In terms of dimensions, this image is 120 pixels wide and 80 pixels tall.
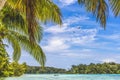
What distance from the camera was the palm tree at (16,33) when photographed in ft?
32.0

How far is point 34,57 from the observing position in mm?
10031

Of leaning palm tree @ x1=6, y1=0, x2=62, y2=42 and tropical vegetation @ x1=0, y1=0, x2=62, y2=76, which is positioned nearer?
leaning palm tree @ x1=6, y1=0, x2=62, y2=42

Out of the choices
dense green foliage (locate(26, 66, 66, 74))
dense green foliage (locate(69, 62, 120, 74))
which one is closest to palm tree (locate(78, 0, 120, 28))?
dense green foliage (locate(26, 66, 66, 74))

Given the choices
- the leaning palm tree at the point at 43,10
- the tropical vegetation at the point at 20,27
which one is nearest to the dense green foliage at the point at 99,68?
the tropical vegetation at the point at 20,27

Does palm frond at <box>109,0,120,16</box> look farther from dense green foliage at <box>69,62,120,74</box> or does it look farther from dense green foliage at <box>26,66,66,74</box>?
dense green foliage at <box>69,62,120,74</box>

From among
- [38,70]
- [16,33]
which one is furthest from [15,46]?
[38,70]

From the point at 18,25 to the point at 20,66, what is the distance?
1400 inches

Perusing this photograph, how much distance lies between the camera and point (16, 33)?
10.4 meters

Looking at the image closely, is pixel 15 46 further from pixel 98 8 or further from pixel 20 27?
pixel 98 8

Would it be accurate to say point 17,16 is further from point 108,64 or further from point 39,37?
point 108,64

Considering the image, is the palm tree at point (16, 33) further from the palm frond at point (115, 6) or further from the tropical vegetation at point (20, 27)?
the palm frond at point (115, 6)

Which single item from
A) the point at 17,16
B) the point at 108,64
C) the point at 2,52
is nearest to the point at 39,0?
the point at 17,16

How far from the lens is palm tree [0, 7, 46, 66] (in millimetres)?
9750

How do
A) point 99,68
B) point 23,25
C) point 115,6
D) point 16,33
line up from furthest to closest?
point 99,68, point 16,33, point 23,25, point 115,6
